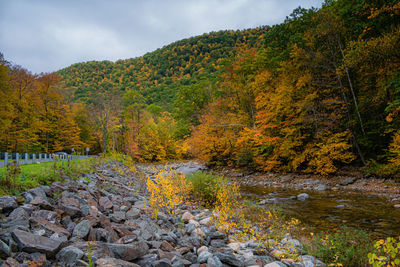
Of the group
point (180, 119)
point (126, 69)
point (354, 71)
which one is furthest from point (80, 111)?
point (354, 71)

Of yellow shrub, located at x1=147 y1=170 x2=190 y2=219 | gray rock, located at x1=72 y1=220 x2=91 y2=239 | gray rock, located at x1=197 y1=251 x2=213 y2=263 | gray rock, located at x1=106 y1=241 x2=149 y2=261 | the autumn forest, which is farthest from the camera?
the autumn forest

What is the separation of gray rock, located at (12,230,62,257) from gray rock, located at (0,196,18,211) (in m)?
0.81

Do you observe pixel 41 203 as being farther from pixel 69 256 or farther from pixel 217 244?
pixel 217 244

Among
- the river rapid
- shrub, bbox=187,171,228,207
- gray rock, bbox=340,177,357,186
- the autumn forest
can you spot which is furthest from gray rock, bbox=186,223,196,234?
gray rock, bbox=340,177,357,186

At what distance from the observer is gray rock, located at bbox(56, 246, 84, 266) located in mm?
2002

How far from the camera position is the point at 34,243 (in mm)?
2057

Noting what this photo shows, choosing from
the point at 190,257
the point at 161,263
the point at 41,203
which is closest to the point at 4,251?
the point at 41,203

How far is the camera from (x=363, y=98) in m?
11.8

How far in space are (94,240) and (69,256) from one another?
0.64 meters

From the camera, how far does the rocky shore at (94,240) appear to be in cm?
203

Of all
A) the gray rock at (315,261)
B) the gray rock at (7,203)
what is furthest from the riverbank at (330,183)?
the gray rock at (7,203)

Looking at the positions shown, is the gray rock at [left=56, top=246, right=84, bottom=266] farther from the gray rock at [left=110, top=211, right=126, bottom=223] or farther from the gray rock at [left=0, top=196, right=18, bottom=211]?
the gray rock at [left=110, top=211, right=126, bottom=223]

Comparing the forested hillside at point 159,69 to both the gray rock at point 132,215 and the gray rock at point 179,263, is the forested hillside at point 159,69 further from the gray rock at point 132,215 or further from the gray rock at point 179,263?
the gray rock at point 179,263

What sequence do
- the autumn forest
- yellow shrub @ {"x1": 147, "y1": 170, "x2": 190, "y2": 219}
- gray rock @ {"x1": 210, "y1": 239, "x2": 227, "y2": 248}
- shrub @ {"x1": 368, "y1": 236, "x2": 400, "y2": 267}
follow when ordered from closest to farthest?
shrub @ {"x1": 368, "y1": 236, "x2": 400, "y2": 267} → gray rock @ {"x1": 210, "y1": 239, "x2": 227, "y2": 248} → yellow shrub @ {"x1": 147, "y1": 170, "x2": 190, "y2": 219} → the autumn forest
